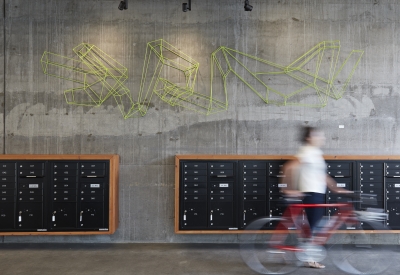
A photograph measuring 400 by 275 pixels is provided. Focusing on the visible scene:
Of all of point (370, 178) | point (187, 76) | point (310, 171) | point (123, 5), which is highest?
point (123, 5)

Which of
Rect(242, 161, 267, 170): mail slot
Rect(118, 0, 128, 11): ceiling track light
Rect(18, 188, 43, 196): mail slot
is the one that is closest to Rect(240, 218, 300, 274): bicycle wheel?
Rect(242, 161, 267, 170): mail slot

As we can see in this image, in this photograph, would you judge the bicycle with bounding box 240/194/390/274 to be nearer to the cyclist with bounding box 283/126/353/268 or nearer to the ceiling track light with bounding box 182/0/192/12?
the cyclist with bounding box 283/126/353/268

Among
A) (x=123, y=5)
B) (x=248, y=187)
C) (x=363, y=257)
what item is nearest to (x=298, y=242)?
(x=363, y=257)

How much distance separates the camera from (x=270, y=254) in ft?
13.9

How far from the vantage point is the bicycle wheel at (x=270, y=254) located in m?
4.21

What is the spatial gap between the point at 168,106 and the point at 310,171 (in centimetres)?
228

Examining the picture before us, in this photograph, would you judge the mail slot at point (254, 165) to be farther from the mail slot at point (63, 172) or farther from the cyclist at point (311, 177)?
the mail slot at point (63, 172)

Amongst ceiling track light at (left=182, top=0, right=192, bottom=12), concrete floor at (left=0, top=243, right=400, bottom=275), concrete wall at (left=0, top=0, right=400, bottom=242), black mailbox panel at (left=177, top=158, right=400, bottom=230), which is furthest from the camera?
concrete wall at (left=0, top=0, right=400, bottom=242)

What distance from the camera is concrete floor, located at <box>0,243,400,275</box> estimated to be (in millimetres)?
4441

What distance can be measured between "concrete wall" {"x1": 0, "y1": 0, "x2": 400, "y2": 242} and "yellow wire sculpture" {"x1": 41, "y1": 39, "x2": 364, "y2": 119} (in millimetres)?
92

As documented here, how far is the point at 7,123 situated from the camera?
19.0ft

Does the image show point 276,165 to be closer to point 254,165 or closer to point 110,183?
point 254,165

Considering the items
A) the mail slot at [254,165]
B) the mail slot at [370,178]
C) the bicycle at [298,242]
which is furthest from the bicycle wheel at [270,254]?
the mail slot at [370,178]

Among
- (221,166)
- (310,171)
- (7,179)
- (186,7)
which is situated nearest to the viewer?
(310,171)
